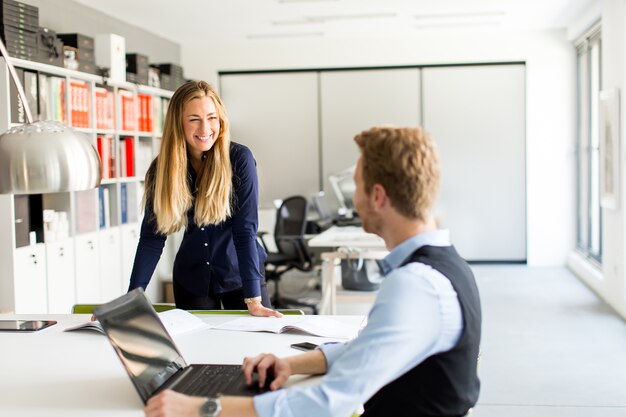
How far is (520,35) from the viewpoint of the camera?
30.6 ft

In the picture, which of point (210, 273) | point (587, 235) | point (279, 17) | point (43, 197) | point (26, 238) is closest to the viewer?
point (210, 273)

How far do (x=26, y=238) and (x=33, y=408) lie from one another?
3.60 m

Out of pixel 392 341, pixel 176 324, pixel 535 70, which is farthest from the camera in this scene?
pixel 535 70

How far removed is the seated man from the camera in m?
1.55

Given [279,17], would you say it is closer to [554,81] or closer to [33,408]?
[554,81]

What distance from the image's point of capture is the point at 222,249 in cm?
314

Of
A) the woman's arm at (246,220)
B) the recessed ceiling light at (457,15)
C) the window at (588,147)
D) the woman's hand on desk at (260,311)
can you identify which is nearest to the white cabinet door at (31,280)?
the woman's arm at (246,220)

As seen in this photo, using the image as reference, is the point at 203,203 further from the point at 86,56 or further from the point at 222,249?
the point at 86,56

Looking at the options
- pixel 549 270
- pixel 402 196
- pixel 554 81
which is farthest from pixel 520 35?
pixel 402 196

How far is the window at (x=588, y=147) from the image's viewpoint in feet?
28.0

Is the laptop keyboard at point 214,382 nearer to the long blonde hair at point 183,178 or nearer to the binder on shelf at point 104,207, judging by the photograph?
the long blonde hair at point 183,178

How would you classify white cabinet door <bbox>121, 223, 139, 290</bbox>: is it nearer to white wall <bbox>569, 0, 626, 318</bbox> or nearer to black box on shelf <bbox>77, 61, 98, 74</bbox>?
black box on shelf <bbox>77, 61, 98, 74</bbox>

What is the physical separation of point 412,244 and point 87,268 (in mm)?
4906

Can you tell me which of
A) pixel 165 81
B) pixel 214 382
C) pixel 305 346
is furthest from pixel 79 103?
pixel 214 382
